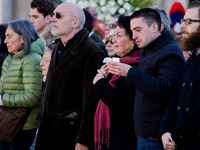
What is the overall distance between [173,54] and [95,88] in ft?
2.79

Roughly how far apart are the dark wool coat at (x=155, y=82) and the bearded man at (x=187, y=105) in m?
0.12

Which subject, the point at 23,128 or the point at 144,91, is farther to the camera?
the point at 23,128

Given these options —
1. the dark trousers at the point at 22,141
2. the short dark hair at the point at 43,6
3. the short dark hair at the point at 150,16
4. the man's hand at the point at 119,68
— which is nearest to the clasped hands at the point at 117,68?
the man's hand at the point at 119,68

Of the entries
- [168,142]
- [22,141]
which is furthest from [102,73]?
[22,141]

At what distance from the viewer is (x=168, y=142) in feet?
10.1

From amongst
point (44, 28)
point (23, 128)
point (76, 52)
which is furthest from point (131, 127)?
point (44, 28)

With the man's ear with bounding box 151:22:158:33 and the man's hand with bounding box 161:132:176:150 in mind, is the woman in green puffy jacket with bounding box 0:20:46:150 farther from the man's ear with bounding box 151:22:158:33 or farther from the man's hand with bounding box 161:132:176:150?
the man's hand with bounding box 161:132:176:150

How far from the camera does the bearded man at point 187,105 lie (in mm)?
2896

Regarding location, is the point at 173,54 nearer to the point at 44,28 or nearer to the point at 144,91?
the point at 144,91

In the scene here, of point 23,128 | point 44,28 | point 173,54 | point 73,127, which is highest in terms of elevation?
point 173,54

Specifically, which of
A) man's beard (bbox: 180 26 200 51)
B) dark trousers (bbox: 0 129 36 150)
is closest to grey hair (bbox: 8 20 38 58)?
dark trousers (bbox: 0 129 36 150)

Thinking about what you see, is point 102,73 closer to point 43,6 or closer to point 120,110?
point 120,110

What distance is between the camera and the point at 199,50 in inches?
125

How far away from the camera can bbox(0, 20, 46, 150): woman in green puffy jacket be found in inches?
188
